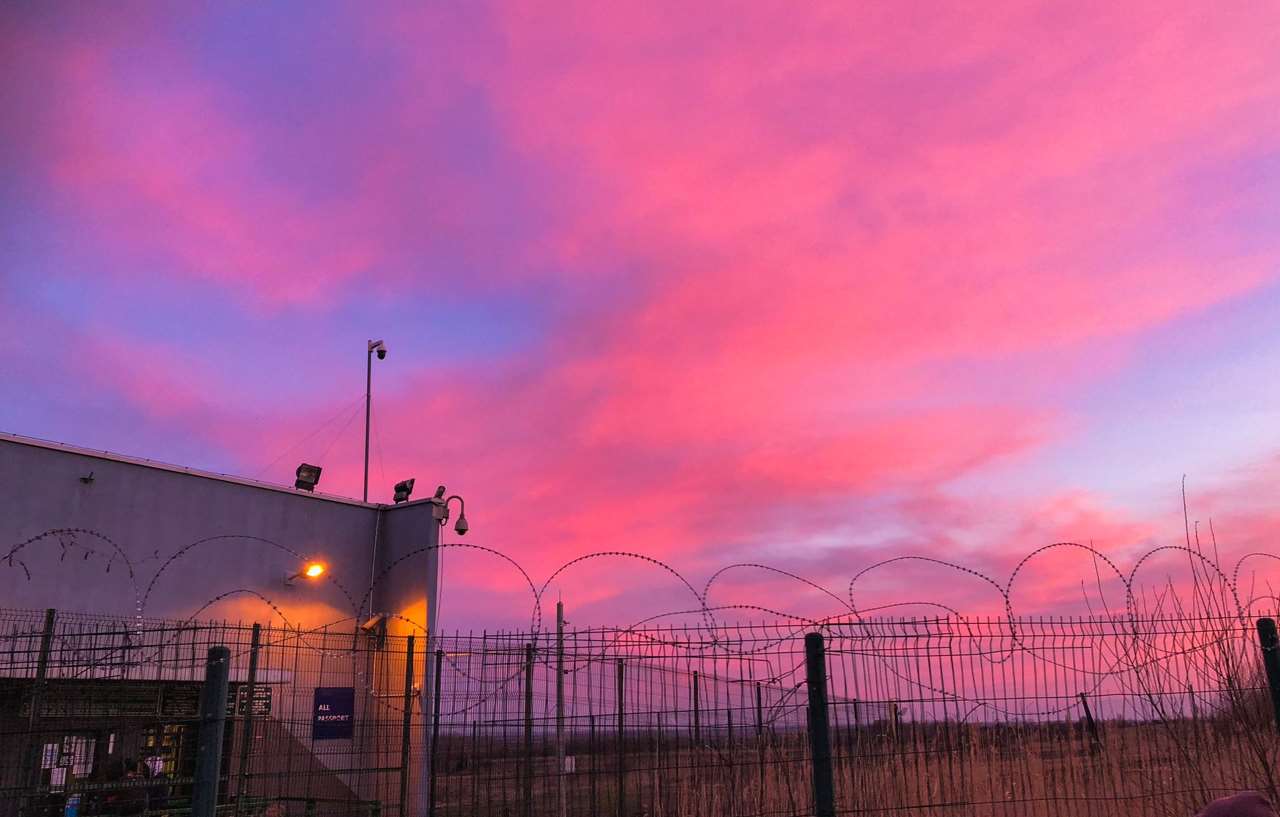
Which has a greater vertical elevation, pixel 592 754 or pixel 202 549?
pixel 202 549

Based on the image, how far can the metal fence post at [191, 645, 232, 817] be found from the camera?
730 centimetres

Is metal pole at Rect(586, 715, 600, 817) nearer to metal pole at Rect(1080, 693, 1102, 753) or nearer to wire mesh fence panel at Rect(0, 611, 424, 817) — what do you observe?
wire mesh fence panel at Rect(0, 611, 424, 817)

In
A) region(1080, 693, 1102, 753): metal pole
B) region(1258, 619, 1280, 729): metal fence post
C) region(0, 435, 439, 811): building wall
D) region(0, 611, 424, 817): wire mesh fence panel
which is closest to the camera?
region(1258, 619, 1280, 729): metal fence post

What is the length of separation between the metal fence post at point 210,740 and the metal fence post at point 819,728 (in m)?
4.46

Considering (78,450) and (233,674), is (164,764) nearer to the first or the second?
(233,674)

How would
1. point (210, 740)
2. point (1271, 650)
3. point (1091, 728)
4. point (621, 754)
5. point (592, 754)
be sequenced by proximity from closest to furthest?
point (210, 740)
point (1271, 650)
point (1091, 728)
point (621, 754)
point (592, 754)

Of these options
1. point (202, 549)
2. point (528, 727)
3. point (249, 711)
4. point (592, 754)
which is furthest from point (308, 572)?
point (528, 727)

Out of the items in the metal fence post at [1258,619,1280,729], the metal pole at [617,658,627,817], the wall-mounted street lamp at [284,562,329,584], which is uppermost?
the wall-mounted street lamp at [284,562,329,584]

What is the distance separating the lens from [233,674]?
58.5ft

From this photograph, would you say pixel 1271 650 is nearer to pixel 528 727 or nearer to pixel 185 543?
pixel 528 727

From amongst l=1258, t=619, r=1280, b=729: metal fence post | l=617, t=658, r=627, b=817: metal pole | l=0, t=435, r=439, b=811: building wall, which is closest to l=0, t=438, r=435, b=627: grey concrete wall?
l=0, t=435, r=439, b=811: building wall

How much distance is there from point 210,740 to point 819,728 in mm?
4613

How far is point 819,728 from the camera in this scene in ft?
24.7

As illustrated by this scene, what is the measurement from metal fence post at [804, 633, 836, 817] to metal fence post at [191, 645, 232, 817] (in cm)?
446
